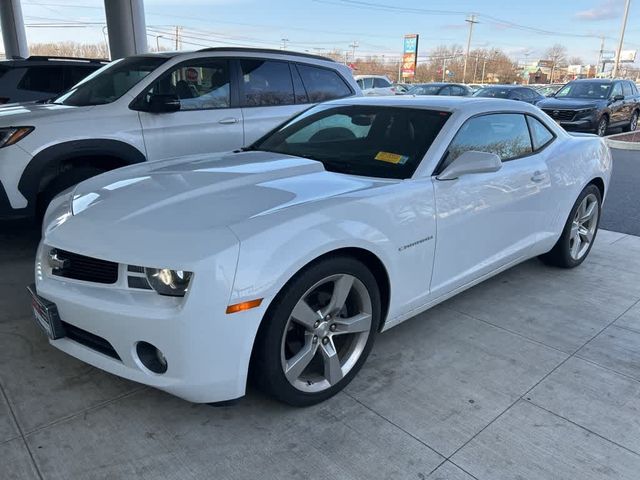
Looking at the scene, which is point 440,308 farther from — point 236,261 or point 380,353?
point 236,261

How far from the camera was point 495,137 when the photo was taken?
3.70m

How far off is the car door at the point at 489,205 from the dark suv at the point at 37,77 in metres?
6.60

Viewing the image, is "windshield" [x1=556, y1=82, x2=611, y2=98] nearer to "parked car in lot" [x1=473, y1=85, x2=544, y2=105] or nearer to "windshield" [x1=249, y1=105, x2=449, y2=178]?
"parked car in lot" [x1=473, y1=85, x2=544, y2=105]

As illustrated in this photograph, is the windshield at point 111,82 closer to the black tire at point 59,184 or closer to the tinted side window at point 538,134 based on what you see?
the black tire at point 59,184

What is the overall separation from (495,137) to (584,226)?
174 cm

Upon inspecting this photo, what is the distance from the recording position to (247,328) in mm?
2217

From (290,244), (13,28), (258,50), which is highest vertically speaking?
(13,28)

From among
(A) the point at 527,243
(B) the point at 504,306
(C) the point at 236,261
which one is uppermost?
(C) the point at 236,261

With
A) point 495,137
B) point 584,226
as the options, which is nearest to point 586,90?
point 584,226

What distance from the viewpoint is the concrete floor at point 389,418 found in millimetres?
2252

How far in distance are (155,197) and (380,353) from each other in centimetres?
161

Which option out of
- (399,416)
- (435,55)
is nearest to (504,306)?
(399,416)

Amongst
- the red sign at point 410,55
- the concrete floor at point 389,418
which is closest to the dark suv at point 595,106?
the concrete floor at point 389,418

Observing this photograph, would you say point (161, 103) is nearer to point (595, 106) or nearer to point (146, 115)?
point (146, 115)
